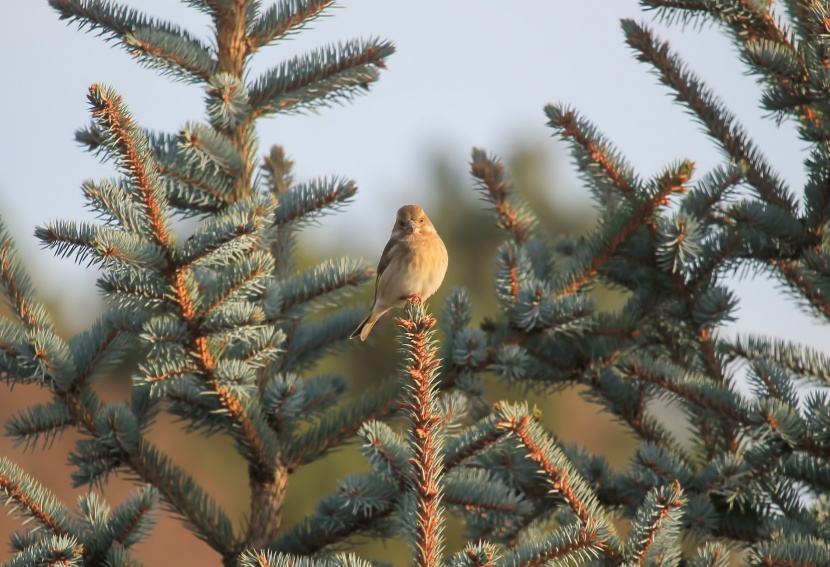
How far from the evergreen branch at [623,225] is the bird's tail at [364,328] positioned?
790 mm

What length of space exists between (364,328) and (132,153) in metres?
1.43

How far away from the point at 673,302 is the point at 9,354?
235 centimetres

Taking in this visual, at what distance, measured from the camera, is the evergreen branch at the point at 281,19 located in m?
3.25

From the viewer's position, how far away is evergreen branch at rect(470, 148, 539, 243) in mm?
3557

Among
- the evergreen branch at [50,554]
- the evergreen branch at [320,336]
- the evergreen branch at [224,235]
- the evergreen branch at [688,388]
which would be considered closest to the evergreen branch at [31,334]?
the evergreen branch at [224,235]

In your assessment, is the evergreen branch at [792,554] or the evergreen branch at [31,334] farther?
the evergreen branch at [31,334]

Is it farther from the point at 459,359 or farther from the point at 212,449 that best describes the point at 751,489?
the point at 212,449

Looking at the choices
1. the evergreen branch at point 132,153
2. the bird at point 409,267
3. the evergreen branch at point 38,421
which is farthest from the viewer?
the bird at point 409,267

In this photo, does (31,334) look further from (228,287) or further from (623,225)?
(623,225)

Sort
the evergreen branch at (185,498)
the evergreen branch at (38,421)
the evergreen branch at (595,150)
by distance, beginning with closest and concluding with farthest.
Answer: the evergreen branch at (38,421) → the evergreen branch at (185,498) → the evergreen branch at (595,150)

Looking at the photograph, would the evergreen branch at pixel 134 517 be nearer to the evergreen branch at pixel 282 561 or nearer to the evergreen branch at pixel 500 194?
the evergreen branch at pixel 282 561

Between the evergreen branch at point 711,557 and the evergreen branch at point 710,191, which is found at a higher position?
the evergreen branch at point 710,191

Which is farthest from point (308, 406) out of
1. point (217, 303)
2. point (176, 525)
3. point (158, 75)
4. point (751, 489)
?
point (176, 525)

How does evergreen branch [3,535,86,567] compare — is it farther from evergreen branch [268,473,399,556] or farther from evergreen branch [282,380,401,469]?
evergreen branch [282,380,401,469]
